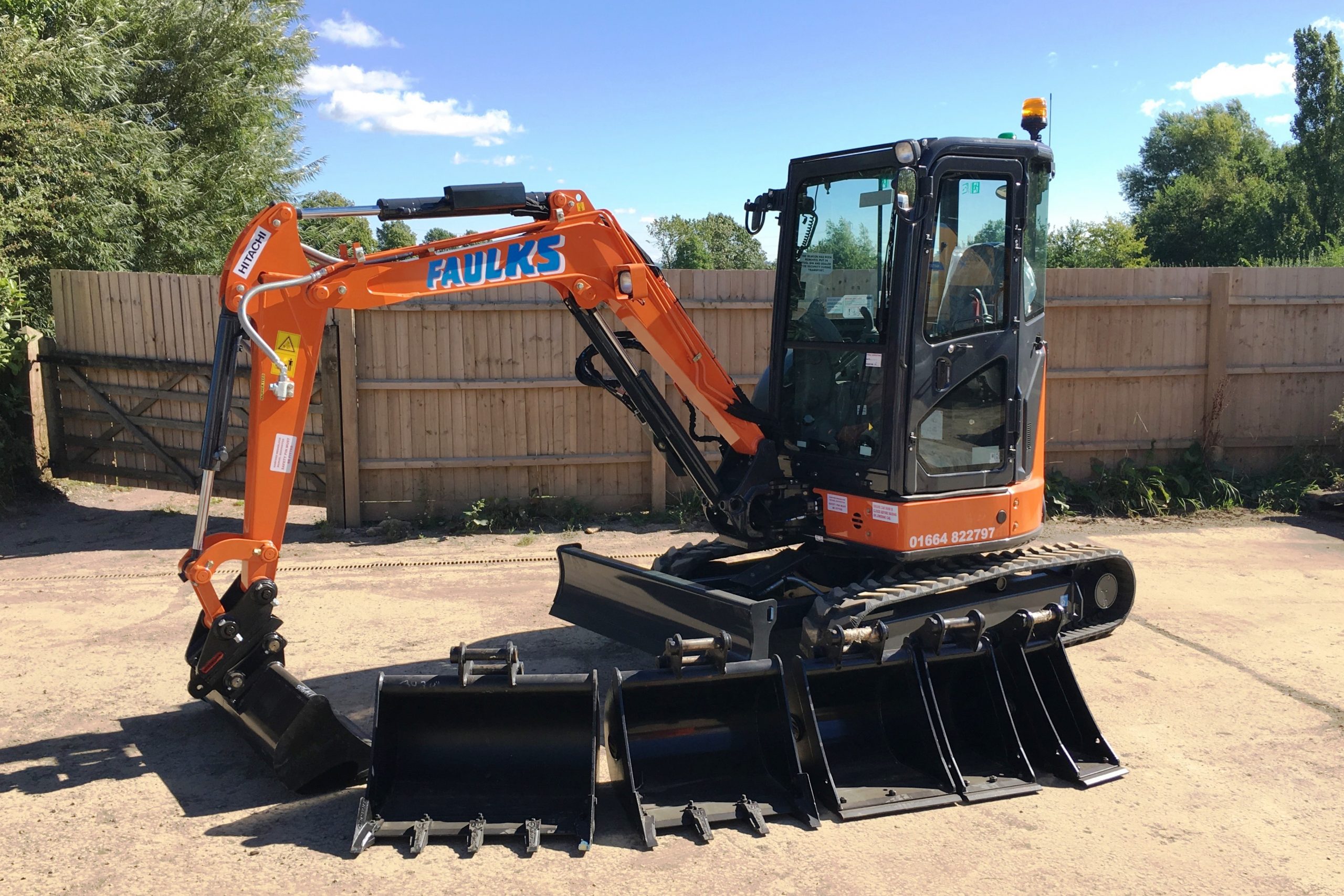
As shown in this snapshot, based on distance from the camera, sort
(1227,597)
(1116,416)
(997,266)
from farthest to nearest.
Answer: (1116,416)
(1227,597)
(997,266)

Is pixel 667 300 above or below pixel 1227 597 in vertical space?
above

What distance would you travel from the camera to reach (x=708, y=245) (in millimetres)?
43906

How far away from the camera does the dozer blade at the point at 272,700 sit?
4.53 metres

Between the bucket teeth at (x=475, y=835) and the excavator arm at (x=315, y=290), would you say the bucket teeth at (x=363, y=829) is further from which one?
the excavator arm at (x=315, y=290)

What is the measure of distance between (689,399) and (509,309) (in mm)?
4139

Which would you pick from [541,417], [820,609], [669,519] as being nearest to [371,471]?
[541,417]

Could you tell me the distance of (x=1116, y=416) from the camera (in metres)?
10.8

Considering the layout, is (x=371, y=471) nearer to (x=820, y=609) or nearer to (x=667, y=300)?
(x=667, y=300)

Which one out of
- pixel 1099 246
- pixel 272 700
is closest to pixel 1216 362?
pixel 272 700

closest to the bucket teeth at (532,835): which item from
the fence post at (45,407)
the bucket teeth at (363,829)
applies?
the bucket teeth at (363,829)

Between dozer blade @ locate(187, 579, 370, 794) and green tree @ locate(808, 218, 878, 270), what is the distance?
332 cm

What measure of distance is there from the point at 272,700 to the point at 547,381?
5.38 meters

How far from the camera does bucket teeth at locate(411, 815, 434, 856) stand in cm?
406

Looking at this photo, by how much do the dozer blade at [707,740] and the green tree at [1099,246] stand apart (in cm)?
3226
